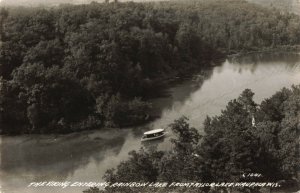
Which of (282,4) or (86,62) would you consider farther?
(282,4)

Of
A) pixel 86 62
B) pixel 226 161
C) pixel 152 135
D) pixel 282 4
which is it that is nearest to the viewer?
pixel 226 161

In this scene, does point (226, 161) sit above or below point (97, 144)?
above

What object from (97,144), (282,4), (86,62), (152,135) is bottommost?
(97,144)

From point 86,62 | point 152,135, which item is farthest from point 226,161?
point 86,62

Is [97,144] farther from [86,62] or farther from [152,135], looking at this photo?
[86,62]

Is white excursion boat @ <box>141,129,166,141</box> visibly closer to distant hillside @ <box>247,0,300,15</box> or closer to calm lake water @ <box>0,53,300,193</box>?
calm lake water @ <box>0,53,300,193</box>

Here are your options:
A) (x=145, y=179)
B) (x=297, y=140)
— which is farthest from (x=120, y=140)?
(x=297, y=140)
